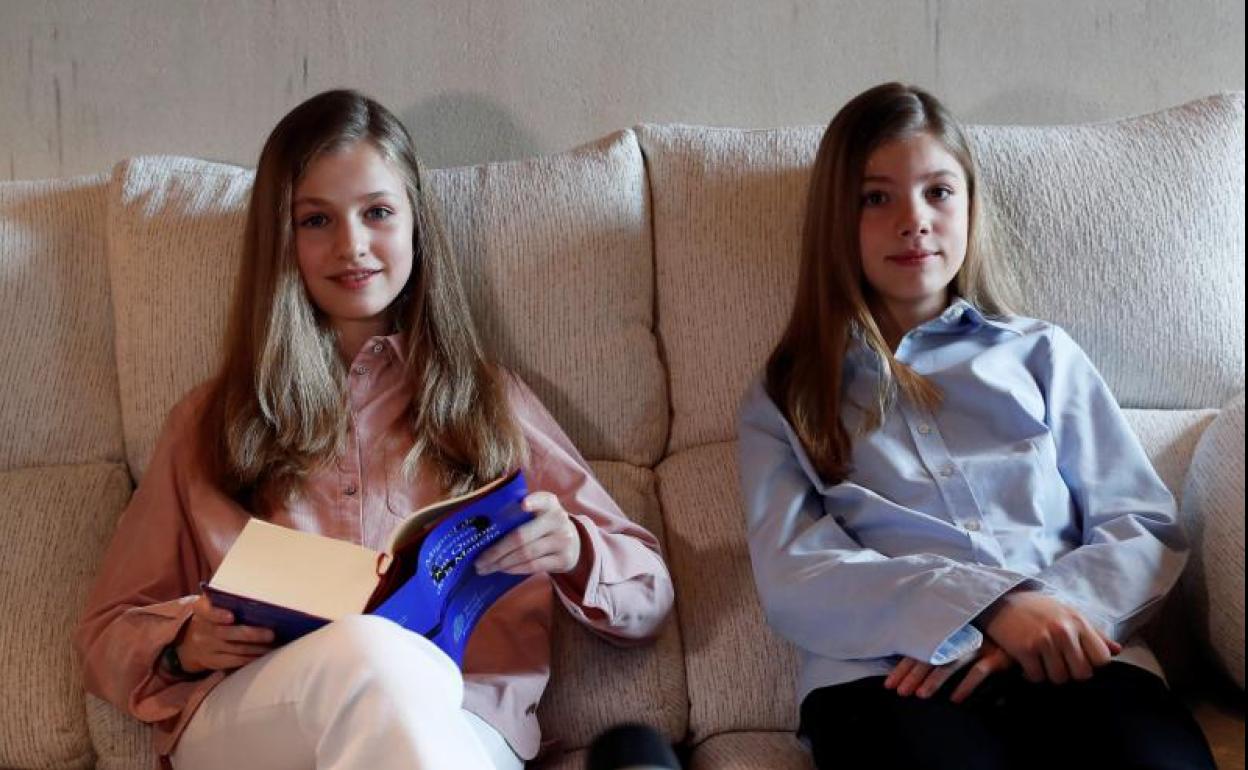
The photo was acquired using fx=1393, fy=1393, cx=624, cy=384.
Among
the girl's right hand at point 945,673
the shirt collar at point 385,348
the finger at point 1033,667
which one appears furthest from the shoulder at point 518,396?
the finger at point 1033,667

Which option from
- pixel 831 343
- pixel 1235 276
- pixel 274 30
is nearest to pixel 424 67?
pixel 274 30

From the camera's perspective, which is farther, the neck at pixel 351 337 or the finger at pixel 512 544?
the neck at pixel 351 337

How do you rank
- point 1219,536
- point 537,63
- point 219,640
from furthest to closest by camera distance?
1. point 537,63
2. point 1219,536
3. point 219,640

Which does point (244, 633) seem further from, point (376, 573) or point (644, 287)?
point (644, 287)

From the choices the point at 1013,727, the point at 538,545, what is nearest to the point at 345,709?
the point at 538,545

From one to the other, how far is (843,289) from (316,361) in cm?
66

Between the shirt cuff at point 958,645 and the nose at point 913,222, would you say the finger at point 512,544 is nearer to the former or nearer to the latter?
the shirt cuff at point 958,645

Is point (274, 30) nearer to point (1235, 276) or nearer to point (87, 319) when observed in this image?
point (87, 319)

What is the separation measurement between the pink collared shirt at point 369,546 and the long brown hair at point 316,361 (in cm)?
3

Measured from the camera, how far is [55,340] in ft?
6.20

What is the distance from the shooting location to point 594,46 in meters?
2.14

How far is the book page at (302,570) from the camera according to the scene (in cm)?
136

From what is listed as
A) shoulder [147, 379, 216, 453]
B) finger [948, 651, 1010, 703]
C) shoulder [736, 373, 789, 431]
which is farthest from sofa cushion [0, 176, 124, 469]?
finger [948, 651, 1010, 703]

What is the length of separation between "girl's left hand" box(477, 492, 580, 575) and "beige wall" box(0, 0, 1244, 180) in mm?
845
